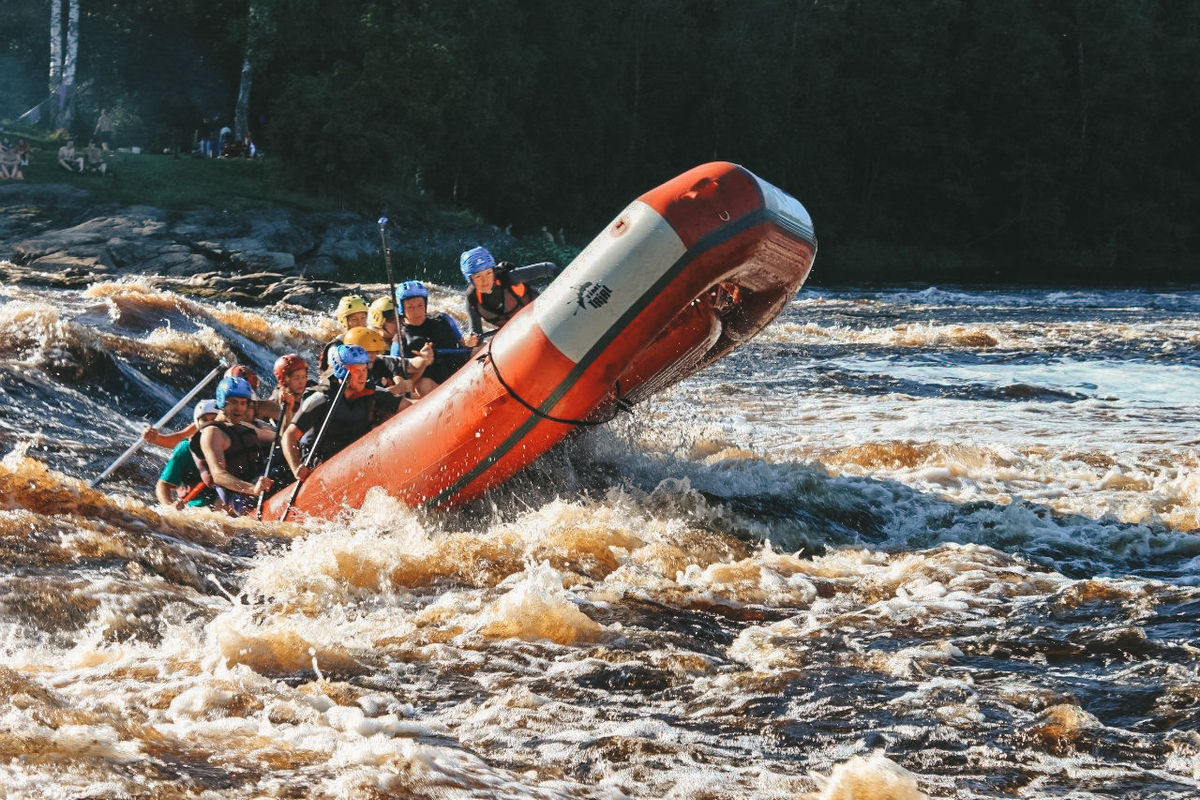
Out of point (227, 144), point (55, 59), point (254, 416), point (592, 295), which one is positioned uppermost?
point (55, 59)

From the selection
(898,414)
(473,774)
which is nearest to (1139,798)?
(473,774)

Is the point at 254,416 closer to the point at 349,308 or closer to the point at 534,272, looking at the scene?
the point at 349,308

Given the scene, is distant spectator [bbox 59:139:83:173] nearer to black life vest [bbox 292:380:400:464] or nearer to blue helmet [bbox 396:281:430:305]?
blue helmet [bbox 396:281:430:305]

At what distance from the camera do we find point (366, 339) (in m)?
8.66

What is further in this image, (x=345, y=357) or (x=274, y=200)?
(x=274, y=200)

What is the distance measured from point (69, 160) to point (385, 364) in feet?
69.3

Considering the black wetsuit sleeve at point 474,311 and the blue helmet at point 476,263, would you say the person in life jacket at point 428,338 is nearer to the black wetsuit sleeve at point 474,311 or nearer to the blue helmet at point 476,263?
the black wetsuit sleeve at point 474,311

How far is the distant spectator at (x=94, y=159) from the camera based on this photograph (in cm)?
2714

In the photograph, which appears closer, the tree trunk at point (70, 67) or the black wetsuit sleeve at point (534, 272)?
the black wetsuit sleeve at point (534, 272)

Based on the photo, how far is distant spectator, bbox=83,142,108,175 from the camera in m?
27.1

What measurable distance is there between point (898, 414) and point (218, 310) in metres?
8.30

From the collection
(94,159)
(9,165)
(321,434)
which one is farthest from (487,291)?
(94,159)

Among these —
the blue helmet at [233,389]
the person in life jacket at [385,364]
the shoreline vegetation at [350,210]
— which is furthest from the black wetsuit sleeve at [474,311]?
the shoreline vegetation at [350,210]

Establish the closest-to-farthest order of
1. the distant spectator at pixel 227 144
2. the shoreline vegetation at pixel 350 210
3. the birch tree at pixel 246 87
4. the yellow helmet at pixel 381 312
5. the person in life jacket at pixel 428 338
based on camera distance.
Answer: the person in life jacket at pixel 428 338 < the yellow helmet at pixel 381 312 < the shoreline vegetation at pixel 350 210 < the birch tree at pixel 246 87 < the distant spectator at pixel 227 144
